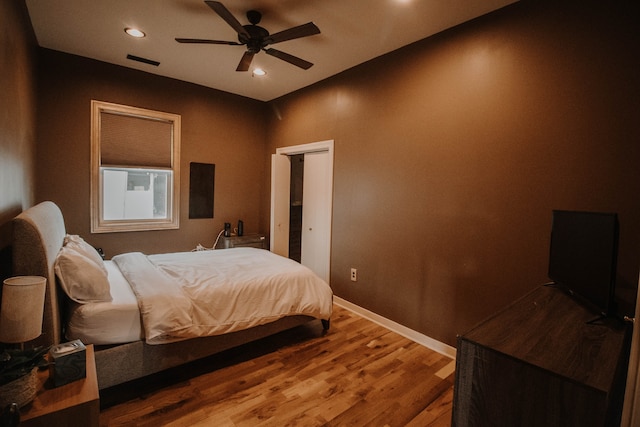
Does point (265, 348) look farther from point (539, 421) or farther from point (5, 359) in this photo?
point (539, 421)

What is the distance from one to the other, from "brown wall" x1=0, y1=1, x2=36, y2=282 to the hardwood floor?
121 cm

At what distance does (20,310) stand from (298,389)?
65.8 inches

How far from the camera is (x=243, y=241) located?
4652 mm

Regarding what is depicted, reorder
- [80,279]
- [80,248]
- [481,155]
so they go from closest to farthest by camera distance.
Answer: [80,279] → [80,248] → [481,155]

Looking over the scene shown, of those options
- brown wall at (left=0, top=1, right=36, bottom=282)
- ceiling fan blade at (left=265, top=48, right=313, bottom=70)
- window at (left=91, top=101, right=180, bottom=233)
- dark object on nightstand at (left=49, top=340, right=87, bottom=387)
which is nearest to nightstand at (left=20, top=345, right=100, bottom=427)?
dark object on nightstand at (left=49, top=340, right=87, bottom=387)

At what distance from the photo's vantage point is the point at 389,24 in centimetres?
265

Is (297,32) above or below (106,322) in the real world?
above

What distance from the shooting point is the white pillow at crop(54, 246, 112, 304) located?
187 centimetres

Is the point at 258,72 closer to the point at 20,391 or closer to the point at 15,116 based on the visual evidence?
the point at 15,116

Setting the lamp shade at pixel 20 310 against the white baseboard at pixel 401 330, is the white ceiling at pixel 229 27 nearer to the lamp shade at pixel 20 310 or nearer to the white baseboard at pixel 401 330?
the lamp shade at pixel 20 310

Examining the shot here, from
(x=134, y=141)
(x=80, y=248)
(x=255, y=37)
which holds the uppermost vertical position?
(x=255, y=37)

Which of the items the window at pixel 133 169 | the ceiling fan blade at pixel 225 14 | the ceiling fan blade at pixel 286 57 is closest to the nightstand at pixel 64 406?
the ceiling fan blade at pixel 225 14

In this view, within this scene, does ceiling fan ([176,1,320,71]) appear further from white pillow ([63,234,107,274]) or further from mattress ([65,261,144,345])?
mattress ([65,261,144,345])

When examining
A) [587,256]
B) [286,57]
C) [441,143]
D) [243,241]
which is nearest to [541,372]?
[587,256]
